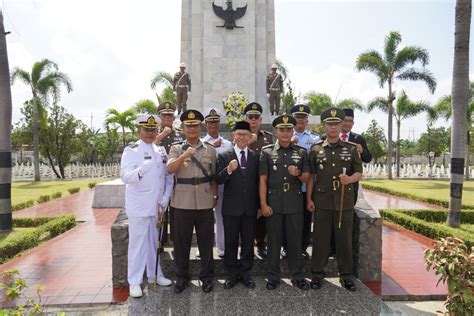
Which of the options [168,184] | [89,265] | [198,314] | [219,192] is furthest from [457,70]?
[89,265]

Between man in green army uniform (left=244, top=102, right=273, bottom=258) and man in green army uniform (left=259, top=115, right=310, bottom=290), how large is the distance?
20.1 inches

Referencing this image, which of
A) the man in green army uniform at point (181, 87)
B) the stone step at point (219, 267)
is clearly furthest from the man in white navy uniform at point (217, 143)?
the man in green army uniform at point (181, 87)

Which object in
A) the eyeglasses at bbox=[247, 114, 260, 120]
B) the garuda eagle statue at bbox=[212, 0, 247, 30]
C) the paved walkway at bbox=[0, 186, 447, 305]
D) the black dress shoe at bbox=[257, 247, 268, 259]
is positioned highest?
the garuda eagle statue at bbox=[212, 0, 247, 30]

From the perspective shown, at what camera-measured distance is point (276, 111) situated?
39.1ft

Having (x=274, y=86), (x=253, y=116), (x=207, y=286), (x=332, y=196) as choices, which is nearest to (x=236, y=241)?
(x=207, y=286)

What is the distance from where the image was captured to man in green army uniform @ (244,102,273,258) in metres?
4.32

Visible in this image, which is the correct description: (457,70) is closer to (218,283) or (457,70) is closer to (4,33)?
(218,283)

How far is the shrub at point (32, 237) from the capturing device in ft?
18.1

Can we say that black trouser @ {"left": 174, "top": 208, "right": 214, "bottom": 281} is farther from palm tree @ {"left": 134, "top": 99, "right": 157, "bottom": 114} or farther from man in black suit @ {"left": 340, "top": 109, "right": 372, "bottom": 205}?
palm tree @ {"left": 134, "top": 99, "right": 157, "bottom": 114}

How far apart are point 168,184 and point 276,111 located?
8485mm

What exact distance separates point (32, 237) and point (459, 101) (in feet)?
26.6

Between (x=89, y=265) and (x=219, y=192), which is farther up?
(x=219, y=192)

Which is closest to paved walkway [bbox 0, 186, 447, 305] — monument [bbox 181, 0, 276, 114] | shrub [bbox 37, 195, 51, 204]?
shrub [bbox 37, 195, 51, 204]

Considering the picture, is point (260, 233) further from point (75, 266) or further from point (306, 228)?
point (75, 266)
